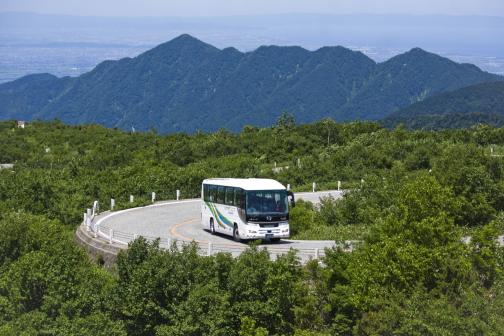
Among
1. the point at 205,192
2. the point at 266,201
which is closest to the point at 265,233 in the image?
the point at 266,201

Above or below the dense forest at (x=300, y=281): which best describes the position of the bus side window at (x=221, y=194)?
below

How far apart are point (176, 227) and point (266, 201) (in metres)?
5.88

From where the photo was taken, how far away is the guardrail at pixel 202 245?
2403 cm

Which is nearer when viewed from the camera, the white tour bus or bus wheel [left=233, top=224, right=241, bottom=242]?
the white tour bus

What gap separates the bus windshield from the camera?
2880cm

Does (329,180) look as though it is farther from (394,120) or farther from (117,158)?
(394,120)

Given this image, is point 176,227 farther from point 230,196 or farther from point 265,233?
point 265,233

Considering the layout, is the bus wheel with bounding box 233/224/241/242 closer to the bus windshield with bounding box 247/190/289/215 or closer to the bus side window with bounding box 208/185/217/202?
the bus windshield with bounding box 247/190/289/215

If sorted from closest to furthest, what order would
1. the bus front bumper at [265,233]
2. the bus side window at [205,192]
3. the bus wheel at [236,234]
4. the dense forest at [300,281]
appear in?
the dense forest at [300,281] < the bus front bumper at [265,233] < the bus wheel at [236,234] < the bus side window at [205,192]

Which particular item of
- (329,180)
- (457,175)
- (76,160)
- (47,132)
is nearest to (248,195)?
(457,175)

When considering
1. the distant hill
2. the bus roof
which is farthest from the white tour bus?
the distant hill

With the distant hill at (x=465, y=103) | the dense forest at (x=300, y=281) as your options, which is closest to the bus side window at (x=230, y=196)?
the dense forest at (x=300, y=281)

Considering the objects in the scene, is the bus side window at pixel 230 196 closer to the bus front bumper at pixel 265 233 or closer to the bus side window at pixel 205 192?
the bus front bumper at pixel 265 233

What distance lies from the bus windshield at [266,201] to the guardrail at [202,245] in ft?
4.41
